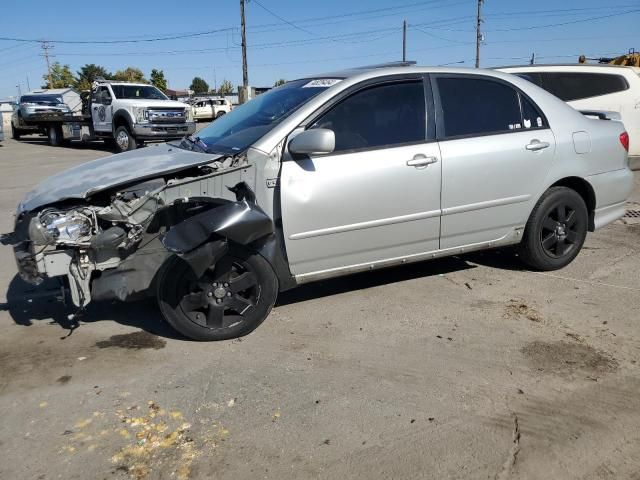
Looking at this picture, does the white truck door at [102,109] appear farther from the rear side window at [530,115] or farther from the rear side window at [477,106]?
the rear side window at [530,115]

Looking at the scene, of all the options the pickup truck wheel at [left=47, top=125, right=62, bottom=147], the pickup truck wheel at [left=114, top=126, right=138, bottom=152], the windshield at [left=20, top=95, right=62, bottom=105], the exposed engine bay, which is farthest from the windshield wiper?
the windshield at [left=20, top=95, right=62, bottom=105]

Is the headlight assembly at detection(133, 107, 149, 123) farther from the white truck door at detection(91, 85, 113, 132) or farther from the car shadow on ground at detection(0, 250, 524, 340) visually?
the car shadow on ground at detection(0, 250, 524, 340)

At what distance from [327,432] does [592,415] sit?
1383mm

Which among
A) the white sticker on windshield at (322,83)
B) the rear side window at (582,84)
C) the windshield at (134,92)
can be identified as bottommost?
the white sticker on windshield at (322,83)

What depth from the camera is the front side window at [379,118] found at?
12.8ft

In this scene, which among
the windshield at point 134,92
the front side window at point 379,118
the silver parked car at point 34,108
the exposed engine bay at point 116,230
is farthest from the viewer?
the silver parked car at point 34,108

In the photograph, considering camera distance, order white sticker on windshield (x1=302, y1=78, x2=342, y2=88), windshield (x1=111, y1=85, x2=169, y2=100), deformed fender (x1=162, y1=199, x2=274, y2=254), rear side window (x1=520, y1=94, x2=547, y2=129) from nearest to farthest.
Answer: deformed fender (x1=162, y1=199, x2=274, y2=254) < white sticker on windshield (x1=302, y1=78, x2=342, y2=88) < rear side window (x1=520, y1=94, x2=547, y2=129) < windshield (x1=111, y1=85, x2=169, y2=100)

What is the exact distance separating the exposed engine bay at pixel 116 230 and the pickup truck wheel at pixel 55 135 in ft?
64.3

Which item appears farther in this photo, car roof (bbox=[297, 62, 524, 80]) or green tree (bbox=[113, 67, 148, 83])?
green tree (bbox=[113, 67, 148, 83])

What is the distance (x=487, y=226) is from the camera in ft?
14.6

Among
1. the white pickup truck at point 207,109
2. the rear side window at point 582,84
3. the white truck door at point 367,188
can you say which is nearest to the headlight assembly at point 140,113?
the rear side window at point 582,84

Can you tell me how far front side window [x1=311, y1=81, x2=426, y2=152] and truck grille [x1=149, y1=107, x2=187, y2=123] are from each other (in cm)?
1361

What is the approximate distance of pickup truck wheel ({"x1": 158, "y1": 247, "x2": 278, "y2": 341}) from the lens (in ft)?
11.6

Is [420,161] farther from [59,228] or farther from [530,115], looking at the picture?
[59,228]
